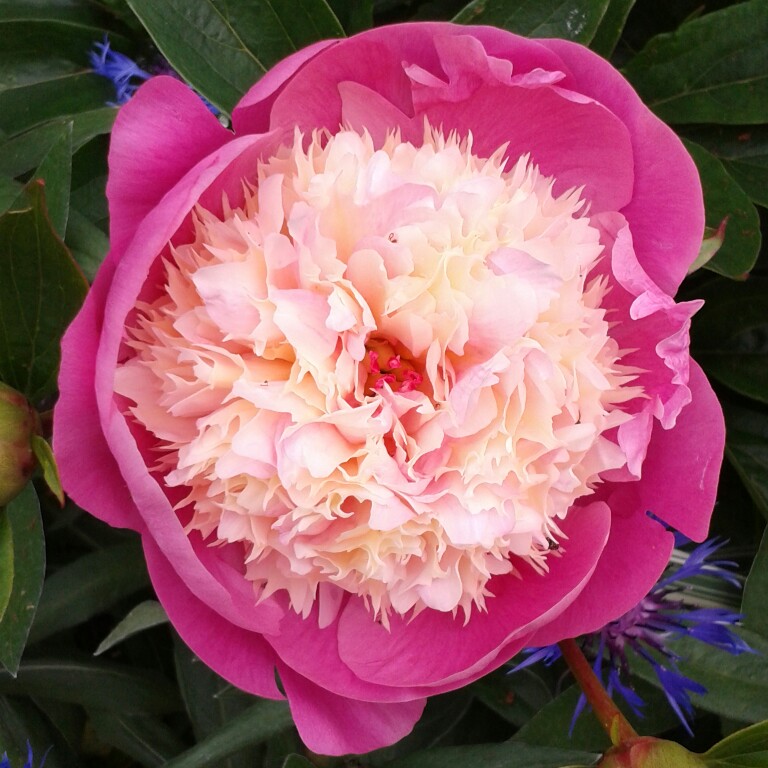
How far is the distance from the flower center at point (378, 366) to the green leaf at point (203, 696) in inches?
11.6

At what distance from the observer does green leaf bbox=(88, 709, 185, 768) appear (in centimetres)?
72

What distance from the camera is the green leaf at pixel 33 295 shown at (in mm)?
481

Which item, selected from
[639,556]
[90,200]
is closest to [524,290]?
[639,556]

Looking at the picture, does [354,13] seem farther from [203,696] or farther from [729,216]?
[203,696]

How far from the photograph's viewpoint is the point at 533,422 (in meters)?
0.44

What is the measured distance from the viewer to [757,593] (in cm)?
65

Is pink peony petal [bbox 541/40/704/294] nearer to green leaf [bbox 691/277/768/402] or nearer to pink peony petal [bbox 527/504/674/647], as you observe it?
pink peony petal [bbox 527/504/674/647]

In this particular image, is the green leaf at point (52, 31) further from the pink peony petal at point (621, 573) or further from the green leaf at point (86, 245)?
the pink peony petal at point (621, 573)

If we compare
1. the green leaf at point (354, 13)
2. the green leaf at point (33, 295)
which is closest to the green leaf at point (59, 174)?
the green leaf at point (33, 295)

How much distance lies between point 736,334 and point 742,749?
0.41 metres

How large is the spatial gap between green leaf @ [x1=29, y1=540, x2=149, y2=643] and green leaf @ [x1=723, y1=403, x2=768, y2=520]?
20.4 inches

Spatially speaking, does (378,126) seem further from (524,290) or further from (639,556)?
(639,556)

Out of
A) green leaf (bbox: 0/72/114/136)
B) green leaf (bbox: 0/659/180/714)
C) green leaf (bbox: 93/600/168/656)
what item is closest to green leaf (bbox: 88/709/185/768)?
green leaf (bbox: 0/659/180/714)

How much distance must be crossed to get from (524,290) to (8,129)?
46cm
